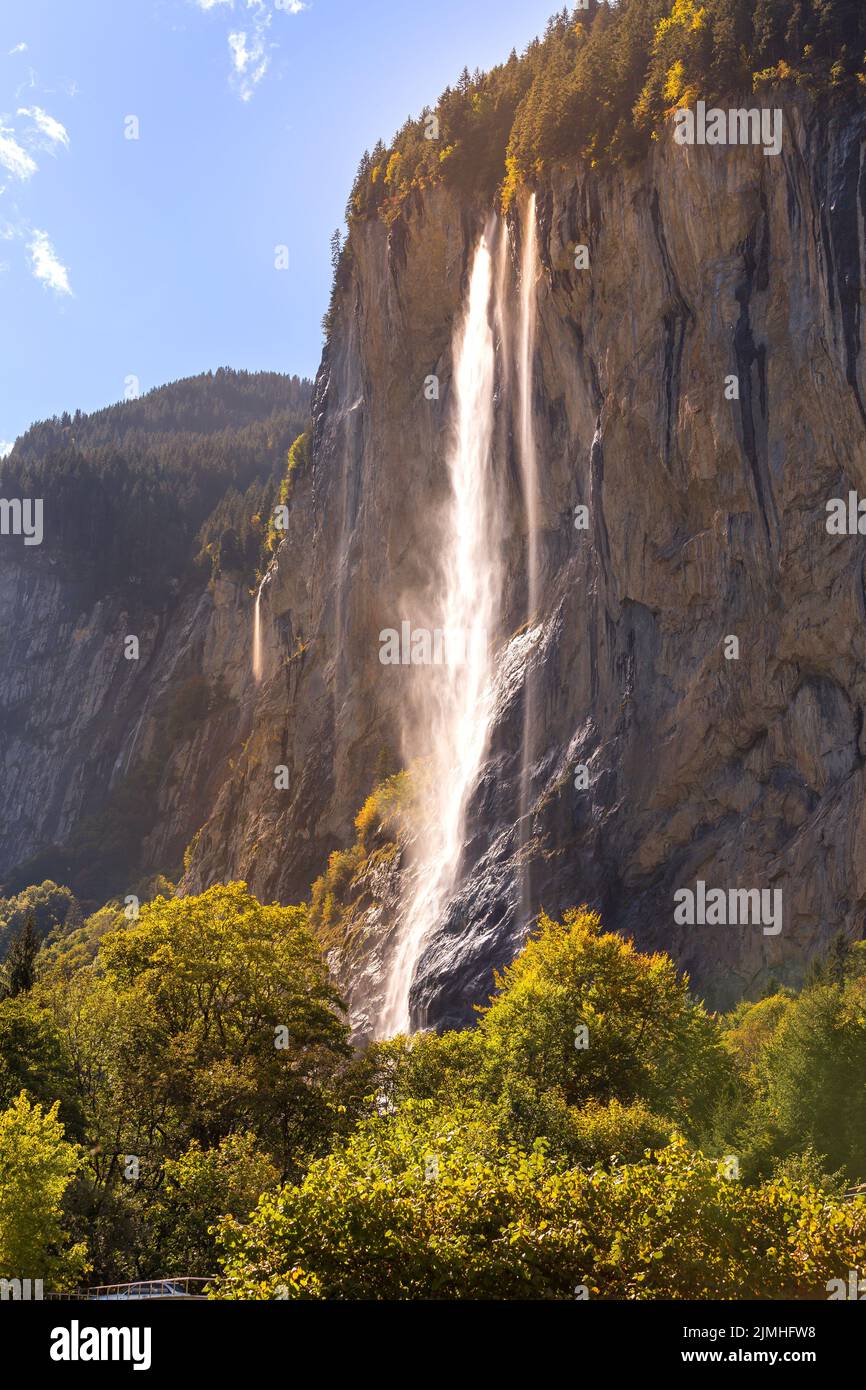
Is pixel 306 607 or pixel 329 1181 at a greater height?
pixel 306 607

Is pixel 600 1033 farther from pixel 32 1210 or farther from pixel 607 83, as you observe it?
pixel 607 83

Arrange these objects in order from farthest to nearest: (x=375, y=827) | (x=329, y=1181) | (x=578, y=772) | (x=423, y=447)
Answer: (x=423, y=447), (x=375, y=827), (x=578, y=772), (x=329, y=1181)

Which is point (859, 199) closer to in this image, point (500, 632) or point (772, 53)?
point (772, 53)

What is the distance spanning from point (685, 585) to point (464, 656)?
16462 mm

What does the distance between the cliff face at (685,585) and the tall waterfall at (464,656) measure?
5.79ft

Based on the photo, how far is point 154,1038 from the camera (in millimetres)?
31109

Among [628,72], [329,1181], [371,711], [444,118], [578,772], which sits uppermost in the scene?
[444,118]

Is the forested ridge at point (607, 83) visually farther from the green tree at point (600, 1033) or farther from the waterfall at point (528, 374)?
the green tree at point (600, 1033)

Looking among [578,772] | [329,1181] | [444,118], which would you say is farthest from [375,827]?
[329,1181]

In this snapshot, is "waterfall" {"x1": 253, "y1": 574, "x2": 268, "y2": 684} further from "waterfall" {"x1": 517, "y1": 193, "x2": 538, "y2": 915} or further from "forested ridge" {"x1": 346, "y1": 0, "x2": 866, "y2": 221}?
"waterfall" {"x1": 517, "y1": 193, "x2": 538, "y2": 915}

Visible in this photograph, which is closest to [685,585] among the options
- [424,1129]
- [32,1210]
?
[424,1129]

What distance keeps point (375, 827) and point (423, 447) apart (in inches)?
Answer: 905

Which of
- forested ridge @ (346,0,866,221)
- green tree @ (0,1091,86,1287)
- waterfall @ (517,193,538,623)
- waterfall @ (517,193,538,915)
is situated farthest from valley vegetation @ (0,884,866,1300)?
forested ridge @ (346,0,866,221)

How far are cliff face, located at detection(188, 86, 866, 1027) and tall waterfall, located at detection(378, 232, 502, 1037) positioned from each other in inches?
69.5
